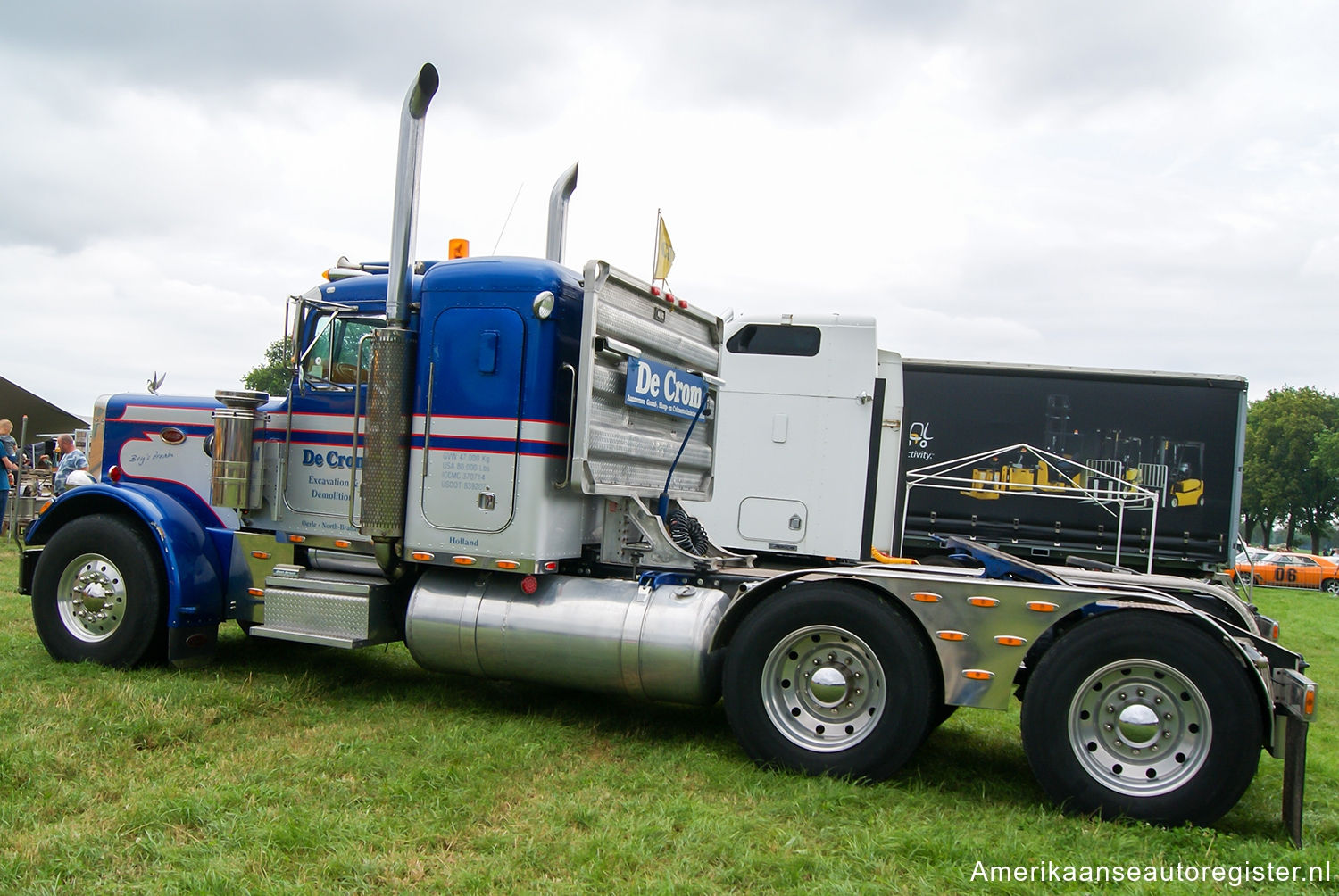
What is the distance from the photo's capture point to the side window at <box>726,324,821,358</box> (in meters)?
9.52

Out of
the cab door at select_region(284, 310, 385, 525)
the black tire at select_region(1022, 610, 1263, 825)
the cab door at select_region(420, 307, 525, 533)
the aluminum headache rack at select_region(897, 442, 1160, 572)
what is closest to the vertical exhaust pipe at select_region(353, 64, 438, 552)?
the cab door at select_region(420, 307, 525, 533)

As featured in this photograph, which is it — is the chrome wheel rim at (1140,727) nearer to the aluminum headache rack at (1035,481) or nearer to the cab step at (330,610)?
the cab step at (330,610)

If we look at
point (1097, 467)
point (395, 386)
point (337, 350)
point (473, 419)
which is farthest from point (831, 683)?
point (1097, 467)

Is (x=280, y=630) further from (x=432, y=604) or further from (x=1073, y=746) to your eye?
(x=1073, y=746)

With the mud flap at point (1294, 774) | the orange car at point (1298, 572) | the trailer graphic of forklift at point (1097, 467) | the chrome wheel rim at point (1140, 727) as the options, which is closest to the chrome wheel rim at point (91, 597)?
the chrome wheel rim at point (1140, 727)

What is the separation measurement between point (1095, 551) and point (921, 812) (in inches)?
291

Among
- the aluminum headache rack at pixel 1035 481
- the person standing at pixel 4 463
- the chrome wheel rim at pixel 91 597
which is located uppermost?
the aluminum headache rack at pixel 1035 481

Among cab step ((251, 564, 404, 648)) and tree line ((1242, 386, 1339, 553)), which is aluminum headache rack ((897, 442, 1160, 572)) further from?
tree line ((1242, 386, 1339, 553))

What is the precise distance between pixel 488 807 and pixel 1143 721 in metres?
3.09

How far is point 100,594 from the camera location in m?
6.58

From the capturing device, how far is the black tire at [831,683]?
4820 millimetres

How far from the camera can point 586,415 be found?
18.8ft

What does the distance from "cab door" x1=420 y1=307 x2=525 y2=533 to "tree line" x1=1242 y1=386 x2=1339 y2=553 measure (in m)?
60.7

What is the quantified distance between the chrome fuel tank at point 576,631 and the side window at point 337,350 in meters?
1.54
